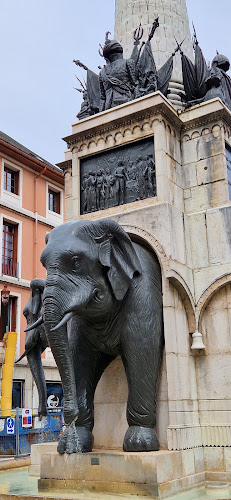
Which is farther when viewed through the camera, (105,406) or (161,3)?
(161,3)

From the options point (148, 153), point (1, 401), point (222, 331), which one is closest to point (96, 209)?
point (148, 153)

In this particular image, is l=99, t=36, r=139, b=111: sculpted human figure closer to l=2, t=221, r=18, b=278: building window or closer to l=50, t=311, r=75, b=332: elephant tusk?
l=50, t=311, r=75, b=332: elephant tusk

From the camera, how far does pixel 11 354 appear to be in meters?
23.2

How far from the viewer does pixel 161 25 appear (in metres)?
11.6

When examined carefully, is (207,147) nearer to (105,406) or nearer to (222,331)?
(222,331)

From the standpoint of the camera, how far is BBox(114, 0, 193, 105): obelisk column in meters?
11.4

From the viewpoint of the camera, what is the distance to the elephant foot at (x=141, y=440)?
6996 millimetres

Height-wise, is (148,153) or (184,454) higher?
(148,153)

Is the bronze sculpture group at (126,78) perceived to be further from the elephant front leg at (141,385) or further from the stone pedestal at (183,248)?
the elephant front leg at (141,385)

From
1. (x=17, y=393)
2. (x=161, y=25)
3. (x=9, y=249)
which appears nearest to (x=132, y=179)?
(x=161, y=25)

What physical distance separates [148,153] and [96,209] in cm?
124

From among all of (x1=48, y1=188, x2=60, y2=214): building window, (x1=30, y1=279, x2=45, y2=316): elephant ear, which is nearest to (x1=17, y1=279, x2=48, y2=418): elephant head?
(x1=30, y1=279, x2=45, y2=316): elephant ear

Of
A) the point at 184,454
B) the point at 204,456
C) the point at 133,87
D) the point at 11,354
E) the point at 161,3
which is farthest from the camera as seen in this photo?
the point at 11,354

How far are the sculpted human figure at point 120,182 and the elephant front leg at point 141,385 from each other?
252 centimetres
